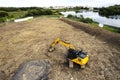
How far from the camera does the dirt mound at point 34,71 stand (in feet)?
40.1

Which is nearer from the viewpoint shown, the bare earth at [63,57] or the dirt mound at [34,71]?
the dirt mound at [34,71]

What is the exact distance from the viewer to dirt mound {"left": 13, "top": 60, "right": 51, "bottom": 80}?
12227 mm

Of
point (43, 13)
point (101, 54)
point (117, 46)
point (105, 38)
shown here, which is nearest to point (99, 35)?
point (105, 38)

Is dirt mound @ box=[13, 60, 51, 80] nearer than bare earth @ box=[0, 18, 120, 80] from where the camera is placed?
Yes

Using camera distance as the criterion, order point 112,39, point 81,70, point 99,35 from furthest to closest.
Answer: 1. point 99,35
2. point 112,39
3. point 81,70

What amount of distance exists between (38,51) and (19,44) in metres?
3.57

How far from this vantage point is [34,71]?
12.9 meters

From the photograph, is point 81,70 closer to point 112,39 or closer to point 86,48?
point 86,48

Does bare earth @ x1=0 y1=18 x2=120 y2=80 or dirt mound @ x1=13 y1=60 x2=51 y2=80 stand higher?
dirt mound @ x1=13 y1=60 x2=51 y2=80

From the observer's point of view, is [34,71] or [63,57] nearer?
[34,71]

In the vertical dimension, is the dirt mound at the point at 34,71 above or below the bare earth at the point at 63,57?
above

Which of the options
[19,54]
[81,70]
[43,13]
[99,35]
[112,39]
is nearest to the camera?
[81,70]

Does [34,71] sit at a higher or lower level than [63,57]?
higher

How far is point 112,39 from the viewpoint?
20.4 meters
